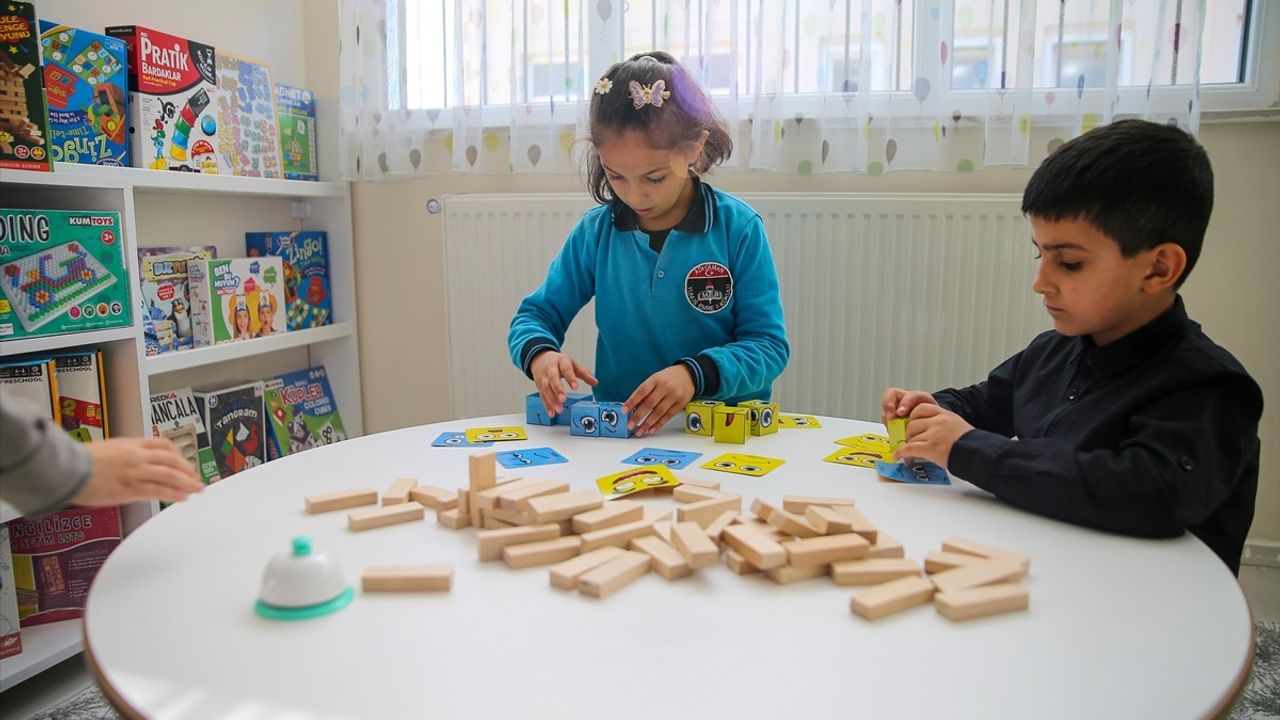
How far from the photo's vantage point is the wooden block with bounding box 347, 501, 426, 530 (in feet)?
2.91

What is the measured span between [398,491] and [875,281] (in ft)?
4.98

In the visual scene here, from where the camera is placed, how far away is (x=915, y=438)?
106 centimetres

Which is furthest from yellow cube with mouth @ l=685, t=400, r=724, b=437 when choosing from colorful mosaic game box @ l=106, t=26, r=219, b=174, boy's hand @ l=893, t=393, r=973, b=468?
colorful mosaic game box @ l=106, t=26, r=219, b=174

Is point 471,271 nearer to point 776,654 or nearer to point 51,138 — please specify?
point 51,138

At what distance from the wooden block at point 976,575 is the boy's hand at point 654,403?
586 mm

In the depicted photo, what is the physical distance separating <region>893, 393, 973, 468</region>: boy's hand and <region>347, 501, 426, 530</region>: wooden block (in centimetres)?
58

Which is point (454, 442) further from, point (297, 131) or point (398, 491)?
point (297, 131)

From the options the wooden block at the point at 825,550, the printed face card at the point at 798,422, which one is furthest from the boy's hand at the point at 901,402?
the wooden block at the point at 825,550

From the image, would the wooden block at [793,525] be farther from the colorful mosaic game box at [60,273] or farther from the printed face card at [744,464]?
the colorful mosaic game box at [60,273]

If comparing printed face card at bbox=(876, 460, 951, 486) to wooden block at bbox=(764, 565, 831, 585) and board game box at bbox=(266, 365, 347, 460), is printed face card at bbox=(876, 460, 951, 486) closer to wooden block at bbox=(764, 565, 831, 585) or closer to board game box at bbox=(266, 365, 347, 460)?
wooden block at bbox=(764, 565, 831, 585)

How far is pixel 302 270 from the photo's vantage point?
8.40ft

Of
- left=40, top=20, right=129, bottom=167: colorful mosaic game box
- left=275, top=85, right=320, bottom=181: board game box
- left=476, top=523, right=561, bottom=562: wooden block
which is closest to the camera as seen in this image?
left=476, top=523, right=561, bottom=562: wooden block

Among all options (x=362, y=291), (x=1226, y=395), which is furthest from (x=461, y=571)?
(x=362, y=291)

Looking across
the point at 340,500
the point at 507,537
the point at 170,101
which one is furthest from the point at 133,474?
the point at 170,101
